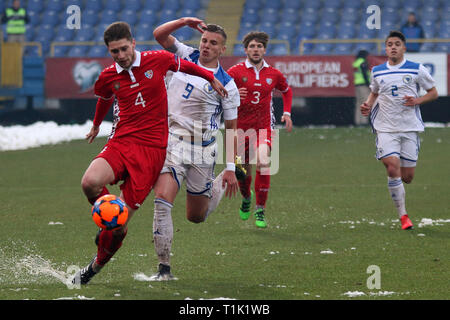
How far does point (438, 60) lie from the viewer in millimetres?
23172

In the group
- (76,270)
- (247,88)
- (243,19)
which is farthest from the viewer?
(243,19)

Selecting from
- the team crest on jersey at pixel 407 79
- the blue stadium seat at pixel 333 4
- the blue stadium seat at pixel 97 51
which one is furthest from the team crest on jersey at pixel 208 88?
the blue stadium seat at pixel 333 4

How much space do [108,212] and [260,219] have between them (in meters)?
4.19

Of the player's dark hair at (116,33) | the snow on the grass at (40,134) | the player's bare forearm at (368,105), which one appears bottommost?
the snow on the grass at (40,134)

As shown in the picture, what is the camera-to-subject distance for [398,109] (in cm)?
1055

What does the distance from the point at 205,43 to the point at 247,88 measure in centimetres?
286

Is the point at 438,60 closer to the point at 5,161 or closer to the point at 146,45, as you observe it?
the point at 146,45

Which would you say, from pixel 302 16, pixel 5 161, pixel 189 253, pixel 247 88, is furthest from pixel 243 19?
pixel 189 253

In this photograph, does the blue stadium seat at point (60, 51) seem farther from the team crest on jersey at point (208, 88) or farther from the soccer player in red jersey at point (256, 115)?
the team crest on jersey at point (208, 88)

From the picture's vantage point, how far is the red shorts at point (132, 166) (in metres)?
6.96

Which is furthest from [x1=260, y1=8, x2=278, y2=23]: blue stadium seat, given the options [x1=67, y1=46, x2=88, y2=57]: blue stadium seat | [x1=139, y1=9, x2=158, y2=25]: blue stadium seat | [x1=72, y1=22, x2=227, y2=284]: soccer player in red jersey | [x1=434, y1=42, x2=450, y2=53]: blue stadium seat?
[x1=72, y1=22, x2=227, y2=284]: soccer player in red jersey

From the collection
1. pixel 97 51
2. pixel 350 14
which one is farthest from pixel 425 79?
pixel 97 51

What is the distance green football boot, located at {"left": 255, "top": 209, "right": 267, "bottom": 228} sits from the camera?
34.1ft

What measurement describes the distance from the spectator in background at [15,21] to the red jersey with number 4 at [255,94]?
1652 cm
